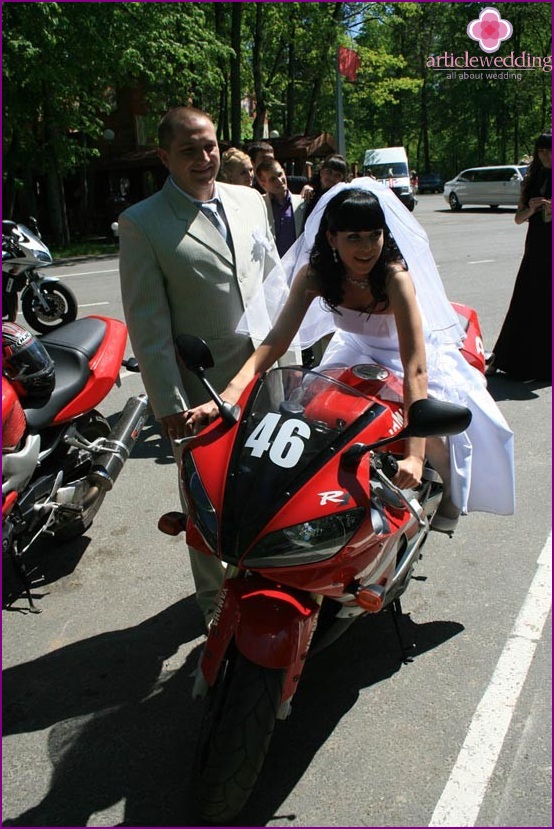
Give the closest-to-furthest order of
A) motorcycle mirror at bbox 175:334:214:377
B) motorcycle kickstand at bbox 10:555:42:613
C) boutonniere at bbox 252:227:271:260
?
1. motorcycle mirror at bbox 175:334:214:377
2. boutonniere at bbox 252:227:271:260
3. motorcycle kickstand at bbox 10:555:42:613

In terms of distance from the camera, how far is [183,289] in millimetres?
2896

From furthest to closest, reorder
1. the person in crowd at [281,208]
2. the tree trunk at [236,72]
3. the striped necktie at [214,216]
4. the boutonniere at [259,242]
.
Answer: the tree trunk at [236,72] < the person in crowd at [281,208] < the boutonniere at [259,242] < the striped necktie at [214,216]

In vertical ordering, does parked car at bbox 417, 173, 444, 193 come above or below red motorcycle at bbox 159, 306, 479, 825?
above

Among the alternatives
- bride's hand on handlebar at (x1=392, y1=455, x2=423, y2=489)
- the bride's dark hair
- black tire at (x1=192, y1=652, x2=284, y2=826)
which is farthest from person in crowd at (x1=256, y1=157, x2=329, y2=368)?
black tire at (x1=192, y1=652, x2=284, y2=826)

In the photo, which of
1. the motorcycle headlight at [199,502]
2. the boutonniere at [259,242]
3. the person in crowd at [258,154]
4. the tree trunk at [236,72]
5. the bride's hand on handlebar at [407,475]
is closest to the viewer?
the motorcycle headlight at [199,502]

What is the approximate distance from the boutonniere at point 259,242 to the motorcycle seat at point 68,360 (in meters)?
1.22

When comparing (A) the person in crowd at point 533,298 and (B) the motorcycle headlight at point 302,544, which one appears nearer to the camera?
(B) the motorcycle headlight at point 302,544

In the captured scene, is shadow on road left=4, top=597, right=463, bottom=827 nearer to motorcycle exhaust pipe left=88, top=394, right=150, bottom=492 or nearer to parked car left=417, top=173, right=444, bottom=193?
motorcycle exhaust pipe left=88, top=394, right=150, bottom=492

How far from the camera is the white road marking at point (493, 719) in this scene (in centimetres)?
226

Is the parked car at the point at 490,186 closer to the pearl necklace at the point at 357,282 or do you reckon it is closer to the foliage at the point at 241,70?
the foliage at the point at 241,70

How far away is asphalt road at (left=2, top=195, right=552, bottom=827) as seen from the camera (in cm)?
232

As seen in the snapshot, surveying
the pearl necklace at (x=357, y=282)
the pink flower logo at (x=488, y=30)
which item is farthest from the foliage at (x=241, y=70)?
the pearl necklace at (x=357, y=282)

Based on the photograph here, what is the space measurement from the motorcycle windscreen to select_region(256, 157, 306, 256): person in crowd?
142 inches

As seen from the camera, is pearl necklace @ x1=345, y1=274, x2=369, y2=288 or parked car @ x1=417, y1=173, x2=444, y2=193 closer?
pearl necklace @ x1=345, y1=274, x2=369, y2=288
